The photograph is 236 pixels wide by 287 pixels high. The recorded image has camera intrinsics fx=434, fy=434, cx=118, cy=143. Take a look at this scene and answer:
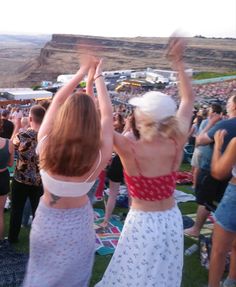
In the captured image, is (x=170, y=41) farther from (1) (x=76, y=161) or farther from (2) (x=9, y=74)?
(2) (x=9, y=74)

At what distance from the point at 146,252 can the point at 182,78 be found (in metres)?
1.37

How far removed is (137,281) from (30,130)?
2.34m

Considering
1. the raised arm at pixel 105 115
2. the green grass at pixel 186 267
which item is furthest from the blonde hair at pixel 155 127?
the green grass at pixel 186 267

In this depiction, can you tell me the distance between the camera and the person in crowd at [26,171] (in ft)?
15.5

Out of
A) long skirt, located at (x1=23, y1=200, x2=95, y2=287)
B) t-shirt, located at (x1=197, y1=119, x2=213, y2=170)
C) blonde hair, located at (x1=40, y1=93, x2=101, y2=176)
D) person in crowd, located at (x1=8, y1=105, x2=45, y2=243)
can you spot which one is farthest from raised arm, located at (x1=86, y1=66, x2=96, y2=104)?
t-shirt, located at (x1=197, y1=119, x2=213, y2=170)

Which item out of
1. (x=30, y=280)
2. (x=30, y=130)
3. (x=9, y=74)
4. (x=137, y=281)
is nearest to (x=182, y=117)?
(x=137, y=281)

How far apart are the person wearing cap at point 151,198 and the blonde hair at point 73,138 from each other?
230 millimetres

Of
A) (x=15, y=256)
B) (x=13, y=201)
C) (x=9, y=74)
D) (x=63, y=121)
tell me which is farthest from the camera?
(x=9, y=74)

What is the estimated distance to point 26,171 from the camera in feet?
15.9

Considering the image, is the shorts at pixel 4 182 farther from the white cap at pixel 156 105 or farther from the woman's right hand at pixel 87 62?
the white cap at pixel 156 105

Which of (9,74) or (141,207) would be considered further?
(9,74)

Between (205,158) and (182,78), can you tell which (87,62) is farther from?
(205,158)

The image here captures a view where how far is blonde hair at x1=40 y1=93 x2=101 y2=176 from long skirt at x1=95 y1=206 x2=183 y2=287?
600 mm

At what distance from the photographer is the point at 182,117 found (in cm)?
333
